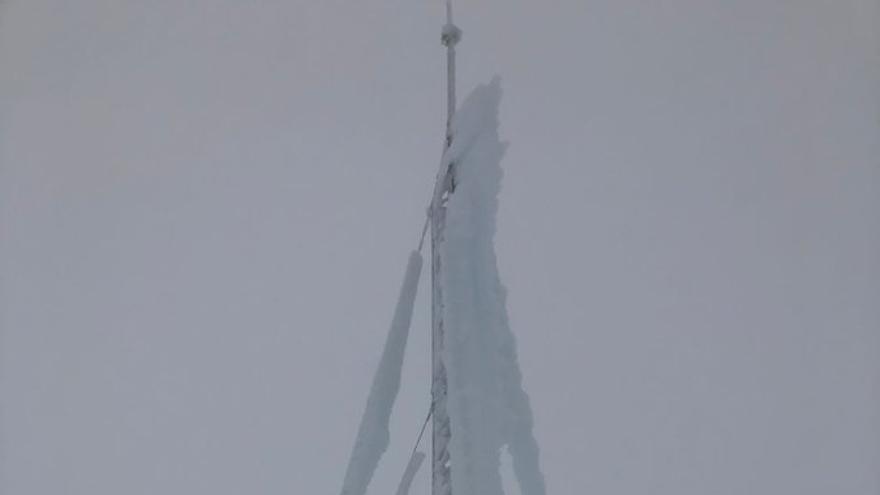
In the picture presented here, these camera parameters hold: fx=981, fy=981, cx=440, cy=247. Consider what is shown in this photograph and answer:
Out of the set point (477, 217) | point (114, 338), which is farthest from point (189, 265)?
point (477, 217)

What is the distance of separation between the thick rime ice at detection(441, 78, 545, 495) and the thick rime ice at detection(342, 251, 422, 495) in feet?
0.25

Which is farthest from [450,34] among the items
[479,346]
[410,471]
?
[410,471]

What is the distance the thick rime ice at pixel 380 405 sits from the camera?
1.09 meters

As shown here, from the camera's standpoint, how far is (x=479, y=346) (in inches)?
41.3

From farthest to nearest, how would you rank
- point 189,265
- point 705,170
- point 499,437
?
point 189,265 → point 705,170 → point 499,437

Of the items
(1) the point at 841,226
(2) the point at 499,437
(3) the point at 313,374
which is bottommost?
(2) the point at 499,437

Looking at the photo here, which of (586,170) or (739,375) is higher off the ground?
(586,170)

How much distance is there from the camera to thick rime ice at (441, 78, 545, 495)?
1.00 m

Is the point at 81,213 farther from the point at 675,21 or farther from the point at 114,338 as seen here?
the point at 675,21

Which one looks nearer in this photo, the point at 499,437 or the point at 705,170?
the point at 499,437

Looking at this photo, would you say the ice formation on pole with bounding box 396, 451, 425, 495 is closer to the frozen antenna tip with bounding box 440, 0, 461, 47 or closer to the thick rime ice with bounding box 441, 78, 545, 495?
the thick rime ice with bounding box 441, 78, 545, 495

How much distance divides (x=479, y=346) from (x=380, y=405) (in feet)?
0.46

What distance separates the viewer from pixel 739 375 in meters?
1.08

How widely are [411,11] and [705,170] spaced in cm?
41
